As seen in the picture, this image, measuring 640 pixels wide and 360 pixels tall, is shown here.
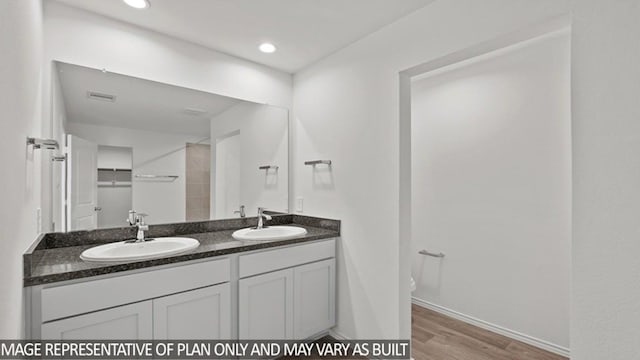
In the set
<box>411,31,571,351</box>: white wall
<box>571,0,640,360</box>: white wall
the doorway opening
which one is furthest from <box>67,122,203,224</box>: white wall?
<box>571,0,640,360</box>: white wall

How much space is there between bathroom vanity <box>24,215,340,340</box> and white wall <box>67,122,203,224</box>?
136mm

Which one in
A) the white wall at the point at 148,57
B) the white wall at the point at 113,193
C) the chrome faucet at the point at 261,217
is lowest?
the chrome faucet at the point at 261,217

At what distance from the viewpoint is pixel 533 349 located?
2168 mm

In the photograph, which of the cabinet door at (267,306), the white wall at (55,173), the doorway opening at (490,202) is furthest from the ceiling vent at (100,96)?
the doorway opening at (490,202)

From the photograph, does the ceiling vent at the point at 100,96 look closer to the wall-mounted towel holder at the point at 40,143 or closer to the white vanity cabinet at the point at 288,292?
the wall-mounted towel holder at the point at 40,143

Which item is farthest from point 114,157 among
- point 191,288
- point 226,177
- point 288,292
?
point 288,292

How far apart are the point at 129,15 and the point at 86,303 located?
5.58 ft

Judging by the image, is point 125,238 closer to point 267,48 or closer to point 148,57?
point 148,57

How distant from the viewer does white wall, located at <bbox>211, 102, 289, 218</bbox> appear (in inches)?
100

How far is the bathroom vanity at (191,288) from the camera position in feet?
4.20

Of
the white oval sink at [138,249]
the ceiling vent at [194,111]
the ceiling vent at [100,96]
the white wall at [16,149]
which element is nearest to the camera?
the white wall at [16,149]

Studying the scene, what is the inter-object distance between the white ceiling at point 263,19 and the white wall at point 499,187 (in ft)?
3.75

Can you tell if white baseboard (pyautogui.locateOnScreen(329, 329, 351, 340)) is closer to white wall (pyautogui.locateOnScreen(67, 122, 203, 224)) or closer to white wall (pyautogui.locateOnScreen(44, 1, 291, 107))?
white wall (pyautogui.locateOnScreen(67, 122, 203, 224))

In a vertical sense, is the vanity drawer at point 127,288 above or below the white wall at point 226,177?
below
